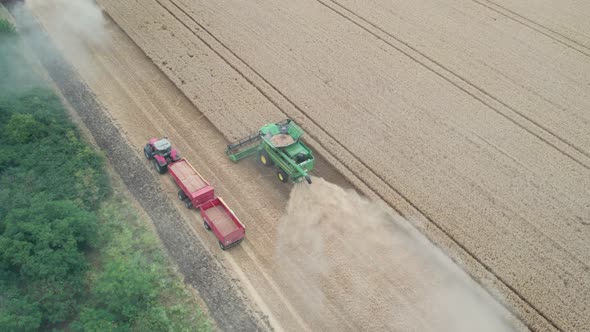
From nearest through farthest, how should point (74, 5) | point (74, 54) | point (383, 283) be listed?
point (383, 283), point (74, 54), point (74, 5)

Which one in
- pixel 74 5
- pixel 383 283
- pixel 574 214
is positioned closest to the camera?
pixel 383 283

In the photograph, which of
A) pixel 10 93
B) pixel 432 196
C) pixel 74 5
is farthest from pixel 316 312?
pixel 74 5

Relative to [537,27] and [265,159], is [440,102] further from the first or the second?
[537,27]

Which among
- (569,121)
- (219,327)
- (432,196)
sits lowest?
(219,327)

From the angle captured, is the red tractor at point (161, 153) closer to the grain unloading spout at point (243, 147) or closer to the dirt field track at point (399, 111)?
the dirt field track at point (399, 111)

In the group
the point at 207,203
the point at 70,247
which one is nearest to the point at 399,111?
the point at 207,203

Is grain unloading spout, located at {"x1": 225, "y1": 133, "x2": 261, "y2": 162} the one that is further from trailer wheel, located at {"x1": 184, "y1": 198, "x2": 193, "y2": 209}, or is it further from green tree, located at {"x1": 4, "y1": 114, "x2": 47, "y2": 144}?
green tree, located at {"x1": 4, "y1": 114, "x2": 47, "y2": 144}

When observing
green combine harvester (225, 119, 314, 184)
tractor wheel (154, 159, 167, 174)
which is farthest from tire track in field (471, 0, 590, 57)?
tractor wheel (154, 159, 167, 174)

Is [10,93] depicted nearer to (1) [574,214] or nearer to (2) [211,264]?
(2) [211,264]
